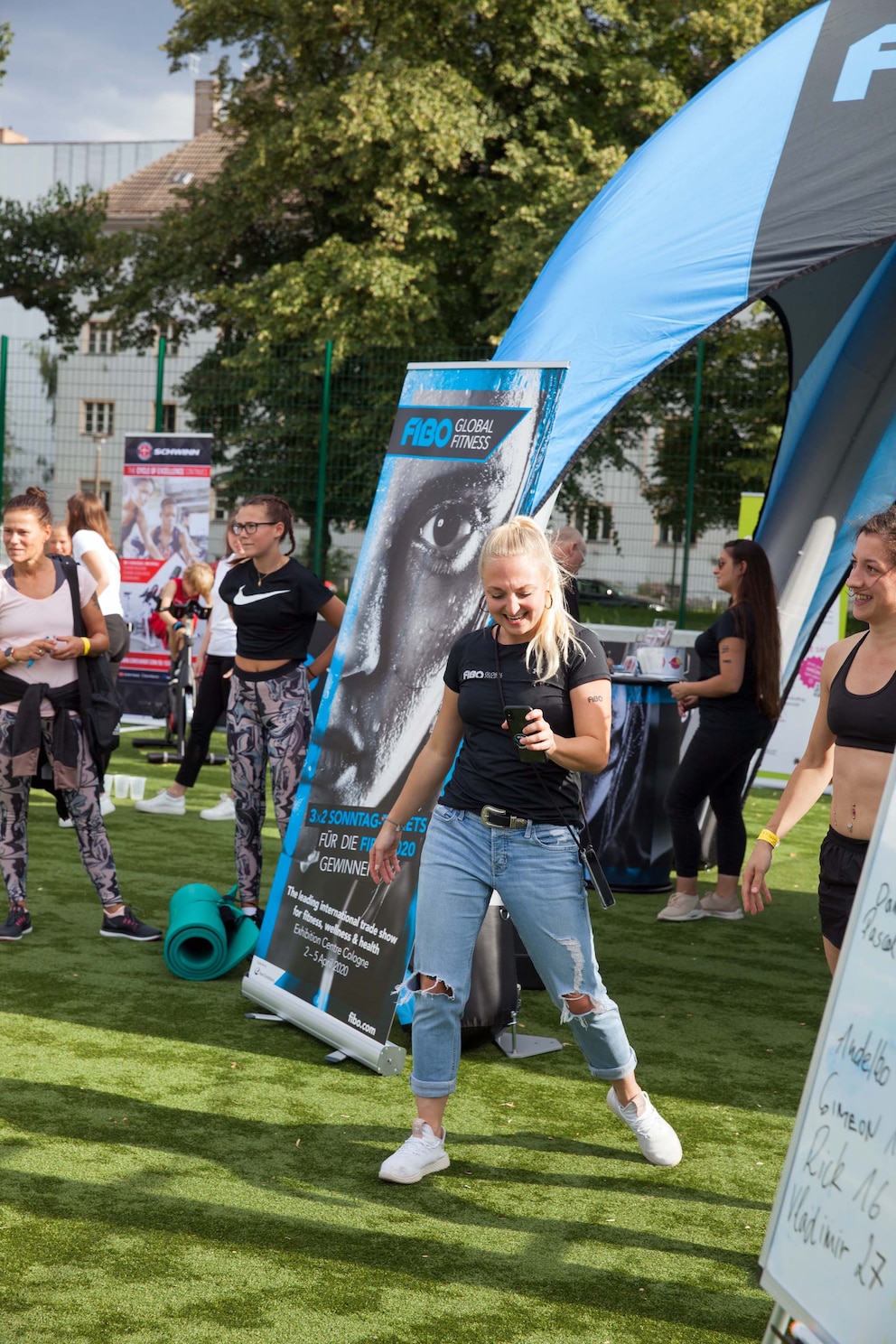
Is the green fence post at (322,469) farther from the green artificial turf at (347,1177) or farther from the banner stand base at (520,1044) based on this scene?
the banner stand base at (520,1044)

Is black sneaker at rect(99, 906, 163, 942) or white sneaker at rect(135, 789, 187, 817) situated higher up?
black sneaker at rect(99, 906, 163, 942)

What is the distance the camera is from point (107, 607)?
7.22m

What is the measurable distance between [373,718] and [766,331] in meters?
12.4

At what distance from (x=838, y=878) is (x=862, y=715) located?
1.45 feet

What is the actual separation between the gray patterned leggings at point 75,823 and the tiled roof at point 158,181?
113ft

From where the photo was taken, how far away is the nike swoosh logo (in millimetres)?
5688

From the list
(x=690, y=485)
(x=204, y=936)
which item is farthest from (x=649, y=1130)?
(x=690, y=485)

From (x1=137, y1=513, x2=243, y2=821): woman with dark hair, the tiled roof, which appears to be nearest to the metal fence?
(x1=137, y1=513, x2=243, y2=821): woman with dark hair

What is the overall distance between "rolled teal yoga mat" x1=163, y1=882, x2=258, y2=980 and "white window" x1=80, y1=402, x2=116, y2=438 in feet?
32.8

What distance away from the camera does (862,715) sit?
3.39 meters

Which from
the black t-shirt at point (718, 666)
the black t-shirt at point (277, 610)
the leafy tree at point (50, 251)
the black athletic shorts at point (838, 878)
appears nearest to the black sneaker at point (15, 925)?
the black t-shirt at point (277, 610)

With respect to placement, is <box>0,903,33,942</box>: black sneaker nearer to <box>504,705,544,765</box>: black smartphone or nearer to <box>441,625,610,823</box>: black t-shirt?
<box>441,625,610,823</box>: black t-shirt

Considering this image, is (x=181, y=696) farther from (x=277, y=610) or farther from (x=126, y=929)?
(x=277, y=610)

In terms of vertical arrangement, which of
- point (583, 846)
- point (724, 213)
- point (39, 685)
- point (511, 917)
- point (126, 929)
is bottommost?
point (126, 929)
